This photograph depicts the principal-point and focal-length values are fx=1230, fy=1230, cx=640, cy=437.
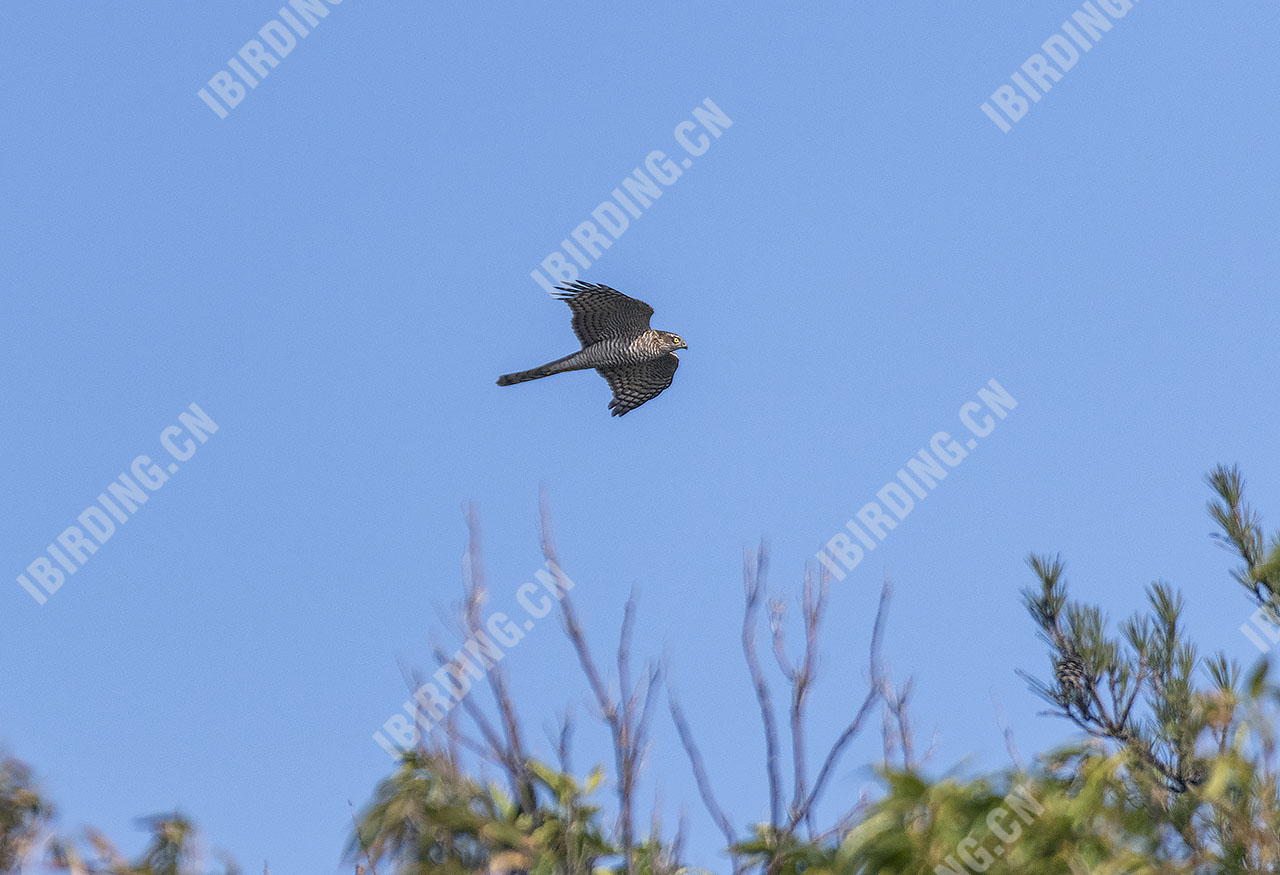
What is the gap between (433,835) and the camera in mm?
5539

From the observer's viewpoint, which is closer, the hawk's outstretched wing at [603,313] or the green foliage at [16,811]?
the green foliage at [16,811]

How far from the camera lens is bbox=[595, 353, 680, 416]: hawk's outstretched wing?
Result: 1082 cm

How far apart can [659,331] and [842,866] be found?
21.8 feet

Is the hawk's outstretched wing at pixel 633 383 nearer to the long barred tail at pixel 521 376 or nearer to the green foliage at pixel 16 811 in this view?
the long barred tail at pixel 521 376

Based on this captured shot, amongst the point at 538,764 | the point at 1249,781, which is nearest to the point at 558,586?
the point at 538,764

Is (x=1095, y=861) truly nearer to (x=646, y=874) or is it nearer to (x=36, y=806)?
(x=646, y=874)

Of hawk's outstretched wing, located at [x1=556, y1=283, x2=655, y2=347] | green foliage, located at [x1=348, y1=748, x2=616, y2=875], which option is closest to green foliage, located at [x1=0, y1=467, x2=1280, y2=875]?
green foliage, located at [x1=348, y1=748, x2=616, y2=875]

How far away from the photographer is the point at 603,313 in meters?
10.1

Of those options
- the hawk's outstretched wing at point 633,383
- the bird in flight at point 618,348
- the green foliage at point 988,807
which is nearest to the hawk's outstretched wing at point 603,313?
the bird in flight at point 618,348

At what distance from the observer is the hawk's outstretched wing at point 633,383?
10820mm

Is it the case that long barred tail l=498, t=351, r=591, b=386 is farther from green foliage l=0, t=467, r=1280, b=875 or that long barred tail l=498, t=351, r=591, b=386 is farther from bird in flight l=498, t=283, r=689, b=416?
green foliage l=0, t=467, r=1280, b=875

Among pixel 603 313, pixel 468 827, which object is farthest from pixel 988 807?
pixel 603 313

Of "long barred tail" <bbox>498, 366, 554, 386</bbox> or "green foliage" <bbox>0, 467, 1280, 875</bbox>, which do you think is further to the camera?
"long barred tail" <bbox>498, 366, 554, 386</bbox>

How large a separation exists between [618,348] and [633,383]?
70cm
